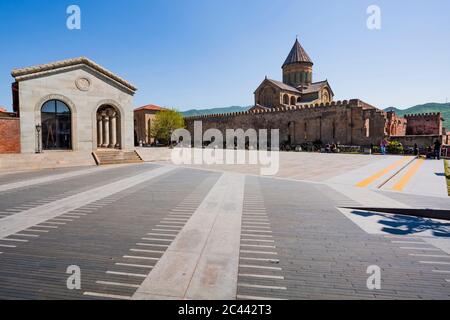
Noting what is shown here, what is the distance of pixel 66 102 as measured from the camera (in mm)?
22609

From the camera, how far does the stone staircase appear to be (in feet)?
73.3

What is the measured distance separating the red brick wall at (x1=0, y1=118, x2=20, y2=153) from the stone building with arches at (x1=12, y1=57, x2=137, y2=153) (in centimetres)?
32

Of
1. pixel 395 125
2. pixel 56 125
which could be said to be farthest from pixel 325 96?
pixel 56 125

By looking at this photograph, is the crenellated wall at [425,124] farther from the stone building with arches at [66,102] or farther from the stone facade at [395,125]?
the stone building with arches at [66,102]

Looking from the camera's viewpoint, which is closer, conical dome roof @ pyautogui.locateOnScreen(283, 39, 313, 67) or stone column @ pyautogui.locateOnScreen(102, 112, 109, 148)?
stone column @ pyautogui.locateOnScreen(102, 112, 109, 148)

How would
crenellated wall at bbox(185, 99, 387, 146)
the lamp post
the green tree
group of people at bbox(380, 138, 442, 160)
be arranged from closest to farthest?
the lamp post
group of people at bbox(380, 138, 442, 160)
crenellated wall at bbox(185, 99, 387, 146)
the green tree

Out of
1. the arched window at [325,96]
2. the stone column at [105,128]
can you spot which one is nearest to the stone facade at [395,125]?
the arched window at [325,96]

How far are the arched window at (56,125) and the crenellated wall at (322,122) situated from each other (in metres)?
33.5

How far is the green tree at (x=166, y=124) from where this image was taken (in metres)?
48.0

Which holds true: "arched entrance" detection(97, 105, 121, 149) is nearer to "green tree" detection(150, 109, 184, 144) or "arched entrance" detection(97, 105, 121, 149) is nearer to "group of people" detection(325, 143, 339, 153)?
"green tree" detection(150, 109, 184, 144)

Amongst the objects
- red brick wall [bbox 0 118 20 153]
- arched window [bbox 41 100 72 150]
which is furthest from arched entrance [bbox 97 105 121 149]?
red brick wall [bbox 0 118 20 153]
